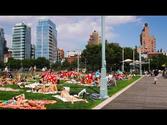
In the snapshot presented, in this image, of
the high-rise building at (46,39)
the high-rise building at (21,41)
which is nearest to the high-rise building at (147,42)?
the high-rise building at (46,39)

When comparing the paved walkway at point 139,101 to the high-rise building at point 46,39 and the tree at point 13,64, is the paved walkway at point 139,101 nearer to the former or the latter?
the high-rise building at point 46,39

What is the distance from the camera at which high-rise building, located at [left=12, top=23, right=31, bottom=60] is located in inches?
3853

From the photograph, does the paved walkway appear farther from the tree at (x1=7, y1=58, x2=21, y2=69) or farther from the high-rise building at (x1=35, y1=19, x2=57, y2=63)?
the tree at (x1=7, y1=58, x2=21, y2=69)

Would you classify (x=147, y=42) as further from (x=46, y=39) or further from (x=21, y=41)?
(x=21, y=41)

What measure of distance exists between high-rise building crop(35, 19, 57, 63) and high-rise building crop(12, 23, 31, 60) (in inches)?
114

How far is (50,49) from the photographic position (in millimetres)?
Result: 105188

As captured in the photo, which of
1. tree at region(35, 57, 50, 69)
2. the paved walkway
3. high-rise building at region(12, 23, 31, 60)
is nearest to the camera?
the paved walkway

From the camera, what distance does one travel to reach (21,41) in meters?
103

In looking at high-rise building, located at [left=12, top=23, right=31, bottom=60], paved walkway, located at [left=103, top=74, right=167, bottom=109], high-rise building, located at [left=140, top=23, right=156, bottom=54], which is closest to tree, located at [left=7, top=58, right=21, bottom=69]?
high-rise building, located at [left=12, top=23, right=31, bottom=60]

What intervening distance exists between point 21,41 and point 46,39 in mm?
7397

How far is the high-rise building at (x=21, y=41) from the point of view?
97.9 metres

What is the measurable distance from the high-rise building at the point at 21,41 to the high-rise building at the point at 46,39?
291 cm
